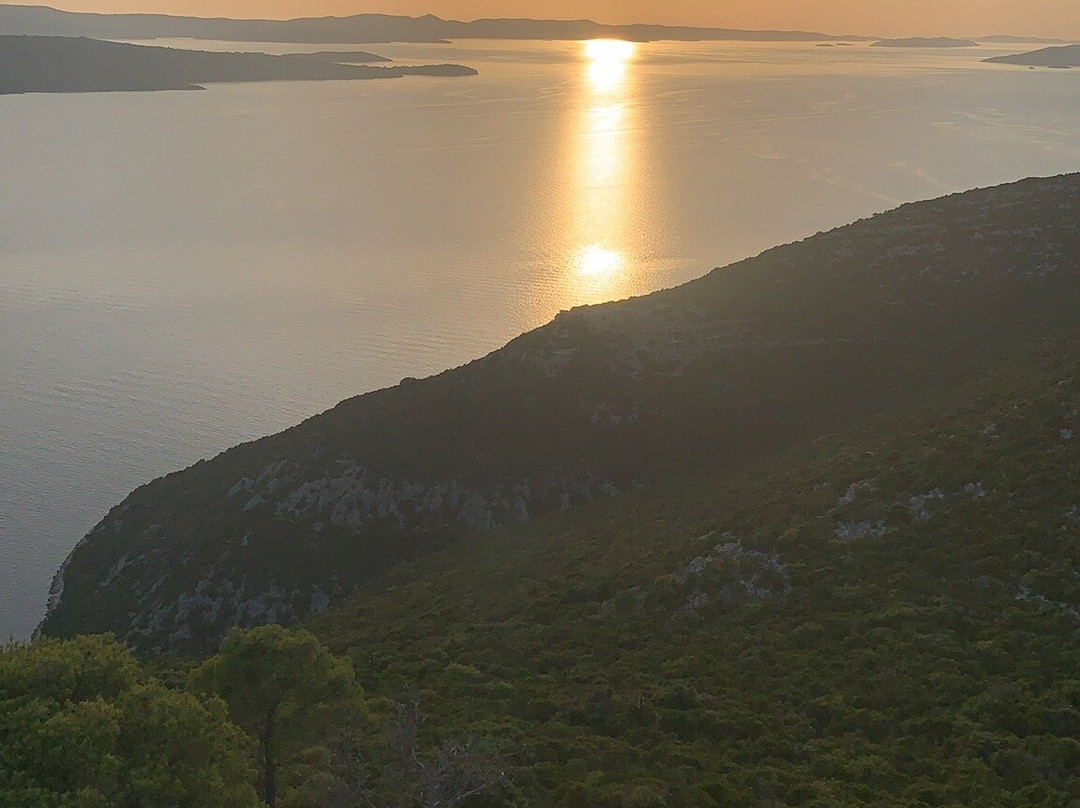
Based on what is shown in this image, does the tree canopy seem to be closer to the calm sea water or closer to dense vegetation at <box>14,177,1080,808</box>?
dense vegetation at <box>14,177,1080,808</box>

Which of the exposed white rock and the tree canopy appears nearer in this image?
the tree canopy

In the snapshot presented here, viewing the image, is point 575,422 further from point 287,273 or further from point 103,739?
point 287,273

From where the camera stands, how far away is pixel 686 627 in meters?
31.5

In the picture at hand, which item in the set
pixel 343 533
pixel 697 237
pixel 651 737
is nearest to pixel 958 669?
pixel 651 737

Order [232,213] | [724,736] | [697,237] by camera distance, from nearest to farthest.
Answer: [724,736]
[697,237]
[232,213]

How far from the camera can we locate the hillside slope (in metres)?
49.0

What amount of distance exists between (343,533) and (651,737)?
29682mm

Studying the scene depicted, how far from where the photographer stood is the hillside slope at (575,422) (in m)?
49.0

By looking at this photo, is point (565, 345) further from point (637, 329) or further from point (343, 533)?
point (343, 533)

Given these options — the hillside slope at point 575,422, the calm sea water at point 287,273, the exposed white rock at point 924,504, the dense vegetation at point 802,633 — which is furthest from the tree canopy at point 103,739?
the calm sea water at point 287,273

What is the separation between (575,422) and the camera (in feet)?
179

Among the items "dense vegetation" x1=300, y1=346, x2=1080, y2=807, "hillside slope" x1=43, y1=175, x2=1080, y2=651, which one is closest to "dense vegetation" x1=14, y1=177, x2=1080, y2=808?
"dense vegetation" x1=300, y1=346, x2=1080, y2=807

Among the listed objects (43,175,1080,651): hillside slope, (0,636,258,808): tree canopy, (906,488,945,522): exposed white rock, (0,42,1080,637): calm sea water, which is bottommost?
(0,636,258,808): tree canopy

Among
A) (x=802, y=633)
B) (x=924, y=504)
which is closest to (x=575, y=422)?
(x=924, y=504)
